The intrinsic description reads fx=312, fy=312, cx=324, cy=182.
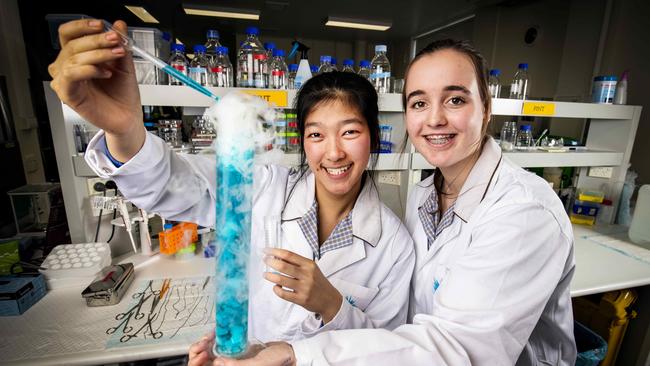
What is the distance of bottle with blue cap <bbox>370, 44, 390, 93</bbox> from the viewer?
1.83 m

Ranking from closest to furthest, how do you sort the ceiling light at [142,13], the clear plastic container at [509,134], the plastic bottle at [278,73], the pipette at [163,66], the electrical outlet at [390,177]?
the pipette at [163,66] → the plastic bottle at [278,73] → the electrical outlet at [390,177] → the clear plastic container at [509,134] → the ceiling light at [142,13]

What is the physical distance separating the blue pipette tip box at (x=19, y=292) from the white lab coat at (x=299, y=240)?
2.61ft

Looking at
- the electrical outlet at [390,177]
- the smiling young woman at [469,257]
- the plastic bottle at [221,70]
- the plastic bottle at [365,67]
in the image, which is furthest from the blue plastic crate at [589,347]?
the plastic bottle at [221,70]

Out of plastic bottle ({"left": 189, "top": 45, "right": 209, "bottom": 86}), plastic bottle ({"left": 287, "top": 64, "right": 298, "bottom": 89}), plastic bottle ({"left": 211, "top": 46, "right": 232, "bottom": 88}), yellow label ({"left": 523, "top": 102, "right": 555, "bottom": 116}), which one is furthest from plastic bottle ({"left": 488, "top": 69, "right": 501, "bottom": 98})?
plastic bottle ({"left": 189, "top": 45, "right": 209, "bottom": 86})

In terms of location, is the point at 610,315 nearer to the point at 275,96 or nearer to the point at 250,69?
the point at 275,96

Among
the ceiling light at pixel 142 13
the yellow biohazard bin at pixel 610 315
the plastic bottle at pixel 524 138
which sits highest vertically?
the ceiling light at pixel 142 13

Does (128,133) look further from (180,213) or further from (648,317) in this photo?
(648,317)

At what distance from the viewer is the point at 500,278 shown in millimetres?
750

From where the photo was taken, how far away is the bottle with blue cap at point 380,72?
1.83 m

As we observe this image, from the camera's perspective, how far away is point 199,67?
156 centimetres

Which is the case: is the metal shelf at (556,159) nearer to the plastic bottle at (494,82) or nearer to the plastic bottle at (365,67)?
the plastic bottle at (494,82)

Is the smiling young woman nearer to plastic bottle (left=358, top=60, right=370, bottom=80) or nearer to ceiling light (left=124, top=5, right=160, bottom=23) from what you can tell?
plastic bottle (left=358, top=60, right=370, bottom=80)

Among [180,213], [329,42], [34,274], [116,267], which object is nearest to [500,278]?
[180,213]

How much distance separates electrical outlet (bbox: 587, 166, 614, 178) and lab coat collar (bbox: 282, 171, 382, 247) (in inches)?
91.9
